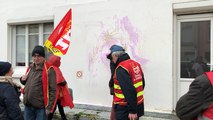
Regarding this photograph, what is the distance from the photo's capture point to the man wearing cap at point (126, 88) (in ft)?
14.5

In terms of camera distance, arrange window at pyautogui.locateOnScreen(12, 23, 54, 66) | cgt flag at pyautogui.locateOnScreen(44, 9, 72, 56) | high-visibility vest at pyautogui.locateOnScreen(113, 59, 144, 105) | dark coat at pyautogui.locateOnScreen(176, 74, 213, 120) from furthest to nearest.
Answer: window at pyautogui.locateOnScreen(12, 23, 54, 66) < cgt flag at pyautogui.locateOnScreen(44, 9, 72, 56) < high-visibility vest at pyautogui.locateOnScreen(113, 59, 144, 105) < dark coat at pyautogui.locateOnScreen(176, 74, 213, 120)

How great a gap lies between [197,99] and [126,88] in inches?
78.4

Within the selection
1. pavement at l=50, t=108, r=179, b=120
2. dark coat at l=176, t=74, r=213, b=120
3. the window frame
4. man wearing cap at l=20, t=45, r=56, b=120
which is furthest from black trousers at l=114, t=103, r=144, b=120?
the window frame

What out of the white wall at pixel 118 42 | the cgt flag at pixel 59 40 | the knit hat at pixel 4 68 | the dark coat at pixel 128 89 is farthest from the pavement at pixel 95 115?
the knit hat at pixel 4 68

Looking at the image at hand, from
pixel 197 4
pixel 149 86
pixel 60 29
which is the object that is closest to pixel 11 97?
pixel 60 29

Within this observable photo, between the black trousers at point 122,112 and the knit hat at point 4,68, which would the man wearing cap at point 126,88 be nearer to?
the black trousers at point 122,112

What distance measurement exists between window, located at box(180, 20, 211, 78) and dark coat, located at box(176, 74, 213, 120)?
4.62m

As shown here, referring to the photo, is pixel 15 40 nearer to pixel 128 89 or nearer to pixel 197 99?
pixel 128 89

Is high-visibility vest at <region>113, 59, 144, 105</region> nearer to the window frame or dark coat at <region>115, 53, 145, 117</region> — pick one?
dark coat at <region>115, 53, 145, 117</region>

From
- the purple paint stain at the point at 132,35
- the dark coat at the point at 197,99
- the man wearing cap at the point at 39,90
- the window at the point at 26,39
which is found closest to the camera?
the dark coat at the point at 197,99

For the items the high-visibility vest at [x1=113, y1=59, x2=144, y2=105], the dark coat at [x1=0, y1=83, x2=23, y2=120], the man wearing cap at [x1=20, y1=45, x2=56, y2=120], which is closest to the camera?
the dark coat at [x1=0, y1=83, x2=23, y2=120]

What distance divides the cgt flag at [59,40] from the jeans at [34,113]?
1.73 metres

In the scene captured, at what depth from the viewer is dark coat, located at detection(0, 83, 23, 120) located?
379 centimetres

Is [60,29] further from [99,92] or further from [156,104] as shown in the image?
[156,104]
